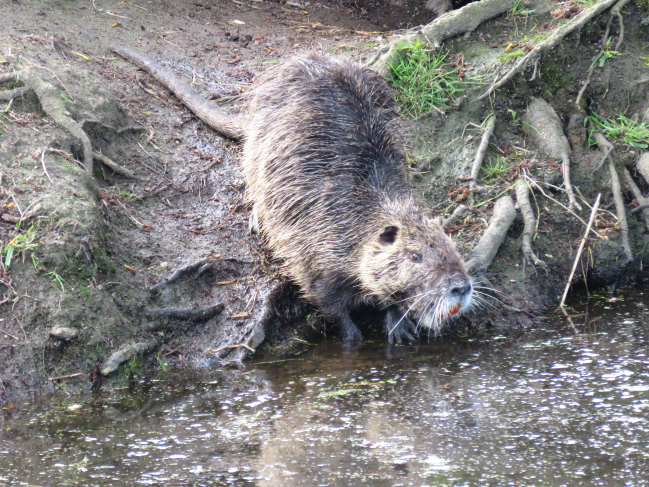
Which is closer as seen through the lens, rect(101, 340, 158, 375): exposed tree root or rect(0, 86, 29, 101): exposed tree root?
rect(101, 340, 158, 375): exposed tree root

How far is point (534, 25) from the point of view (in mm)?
5180

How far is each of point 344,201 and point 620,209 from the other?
1.79 meters

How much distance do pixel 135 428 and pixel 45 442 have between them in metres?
0.34

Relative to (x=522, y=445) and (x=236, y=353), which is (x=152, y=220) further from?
(x=522, y=445)

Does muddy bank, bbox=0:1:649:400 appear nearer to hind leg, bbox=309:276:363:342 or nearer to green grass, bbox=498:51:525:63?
green grass, bbox=498:51:525:63

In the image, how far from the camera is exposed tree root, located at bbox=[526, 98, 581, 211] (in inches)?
181

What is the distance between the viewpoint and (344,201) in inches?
158

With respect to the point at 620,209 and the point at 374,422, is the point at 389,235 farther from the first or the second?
the point at 620,209

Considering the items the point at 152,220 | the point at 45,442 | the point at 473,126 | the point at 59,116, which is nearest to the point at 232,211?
the point at 152,220

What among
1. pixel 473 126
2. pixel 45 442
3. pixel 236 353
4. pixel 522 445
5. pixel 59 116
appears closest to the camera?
pixel 522 445

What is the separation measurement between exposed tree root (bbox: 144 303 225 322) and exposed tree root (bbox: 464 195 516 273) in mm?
1439

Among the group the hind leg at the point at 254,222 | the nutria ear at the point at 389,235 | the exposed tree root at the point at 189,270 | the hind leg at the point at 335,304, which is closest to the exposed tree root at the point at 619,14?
the nutria ear at the point at 389,235

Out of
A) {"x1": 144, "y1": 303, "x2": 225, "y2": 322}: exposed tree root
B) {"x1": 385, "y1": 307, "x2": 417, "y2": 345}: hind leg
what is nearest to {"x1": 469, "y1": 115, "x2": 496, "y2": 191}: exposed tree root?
{"x1": 385, "y1": 307, "x2": 417, "y2": 345}: hind leg

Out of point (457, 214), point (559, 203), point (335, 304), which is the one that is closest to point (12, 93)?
point (335, 304)
